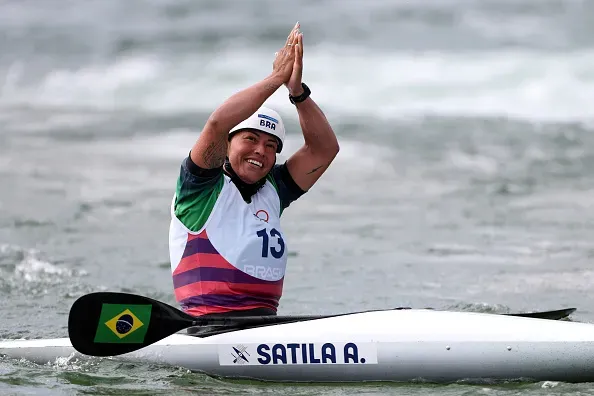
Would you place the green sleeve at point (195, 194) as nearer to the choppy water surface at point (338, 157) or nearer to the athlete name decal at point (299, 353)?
the athlete name decal at point (299, 353)

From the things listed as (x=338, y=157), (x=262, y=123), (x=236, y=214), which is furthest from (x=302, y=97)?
(x=338, y=157)

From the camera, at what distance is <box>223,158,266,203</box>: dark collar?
17.2 ft

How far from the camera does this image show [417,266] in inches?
353

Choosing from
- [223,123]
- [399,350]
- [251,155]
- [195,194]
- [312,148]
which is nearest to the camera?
[399,350]

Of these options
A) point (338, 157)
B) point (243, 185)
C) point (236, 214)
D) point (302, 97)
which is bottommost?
point (236, 214)

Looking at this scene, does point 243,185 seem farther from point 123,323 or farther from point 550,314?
point 550,314

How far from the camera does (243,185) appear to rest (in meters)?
5.27

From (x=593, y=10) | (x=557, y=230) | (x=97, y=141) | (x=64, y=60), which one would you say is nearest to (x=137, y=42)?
(x=64, y=60)

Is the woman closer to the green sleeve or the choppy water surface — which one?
the green sleeve

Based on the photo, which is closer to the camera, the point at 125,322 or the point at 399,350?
the point at 399,350

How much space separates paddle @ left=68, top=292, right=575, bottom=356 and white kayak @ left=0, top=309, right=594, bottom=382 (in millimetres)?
79

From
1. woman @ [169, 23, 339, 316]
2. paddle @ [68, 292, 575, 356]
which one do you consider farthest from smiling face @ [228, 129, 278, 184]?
paddle @ [68, 292, 575, 356]

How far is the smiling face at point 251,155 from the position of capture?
206 inches

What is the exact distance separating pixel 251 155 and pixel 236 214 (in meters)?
0.29
